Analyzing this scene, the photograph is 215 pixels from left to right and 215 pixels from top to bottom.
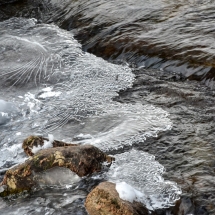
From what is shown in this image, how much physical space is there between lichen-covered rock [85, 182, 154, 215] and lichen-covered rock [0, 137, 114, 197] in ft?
1.69

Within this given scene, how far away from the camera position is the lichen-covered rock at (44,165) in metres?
4.62

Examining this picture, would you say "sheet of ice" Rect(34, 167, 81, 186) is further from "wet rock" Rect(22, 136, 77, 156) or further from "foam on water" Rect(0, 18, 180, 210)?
"wet rock" Rect(22, 136, 77, 156)

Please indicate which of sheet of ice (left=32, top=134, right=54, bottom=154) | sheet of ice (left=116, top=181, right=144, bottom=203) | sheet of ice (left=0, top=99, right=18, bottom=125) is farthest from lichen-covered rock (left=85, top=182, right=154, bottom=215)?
sheet of ice (left=0, top=99, right=18, bottom=125)

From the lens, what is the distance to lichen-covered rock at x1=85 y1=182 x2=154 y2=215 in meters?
3.96

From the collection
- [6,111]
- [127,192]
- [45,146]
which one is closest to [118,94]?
[6,111]

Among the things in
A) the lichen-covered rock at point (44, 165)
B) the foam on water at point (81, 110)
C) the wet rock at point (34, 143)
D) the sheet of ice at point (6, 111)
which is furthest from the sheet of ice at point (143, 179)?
the sheet of ice at point (6, 111)

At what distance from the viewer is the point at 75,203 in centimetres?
440

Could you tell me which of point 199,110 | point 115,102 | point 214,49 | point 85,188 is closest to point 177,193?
point 85,188

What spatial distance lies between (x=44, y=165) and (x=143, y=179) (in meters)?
0.87

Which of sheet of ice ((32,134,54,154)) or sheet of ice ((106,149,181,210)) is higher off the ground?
sheet of ice ((32,134,54,154))

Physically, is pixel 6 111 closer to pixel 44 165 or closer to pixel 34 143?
pixel 34 143

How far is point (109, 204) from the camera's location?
13.1ft

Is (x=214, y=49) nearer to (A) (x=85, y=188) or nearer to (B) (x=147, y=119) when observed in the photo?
(B) (x=147, y=119)

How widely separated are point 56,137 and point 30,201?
1.16 m
